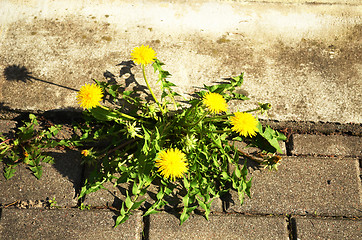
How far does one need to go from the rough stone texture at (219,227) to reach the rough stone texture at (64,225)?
0.14 m

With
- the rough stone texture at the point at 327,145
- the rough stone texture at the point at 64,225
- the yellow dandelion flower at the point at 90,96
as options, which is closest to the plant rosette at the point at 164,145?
the yellow dandelion flower at the point at 90,96

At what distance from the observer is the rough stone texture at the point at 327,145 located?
7.45 ft

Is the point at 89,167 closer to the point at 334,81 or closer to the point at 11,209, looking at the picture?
the point at 11,209

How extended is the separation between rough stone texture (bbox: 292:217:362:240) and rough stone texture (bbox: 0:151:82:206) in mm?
1521

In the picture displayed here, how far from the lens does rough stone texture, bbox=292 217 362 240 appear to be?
2.04 m

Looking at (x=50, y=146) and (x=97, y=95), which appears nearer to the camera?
(x=97, y=95)

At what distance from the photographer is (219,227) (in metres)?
2.04

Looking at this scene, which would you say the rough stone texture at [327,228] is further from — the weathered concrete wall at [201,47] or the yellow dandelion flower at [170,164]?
the yellow dandelion flower at [170,164]

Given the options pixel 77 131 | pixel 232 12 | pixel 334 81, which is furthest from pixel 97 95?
pixel 334 81

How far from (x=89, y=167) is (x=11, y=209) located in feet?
1.83

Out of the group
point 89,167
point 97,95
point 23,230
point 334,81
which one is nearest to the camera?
point 97,95

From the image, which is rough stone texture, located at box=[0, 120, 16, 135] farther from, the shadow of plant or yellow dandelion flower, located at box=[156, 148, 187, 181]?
yellow dandelion flower, located at box=[156, 148, 187, 181]

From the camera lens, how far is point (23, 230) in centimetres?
199

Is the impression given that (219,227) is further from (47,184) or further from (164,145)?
(47,184)
